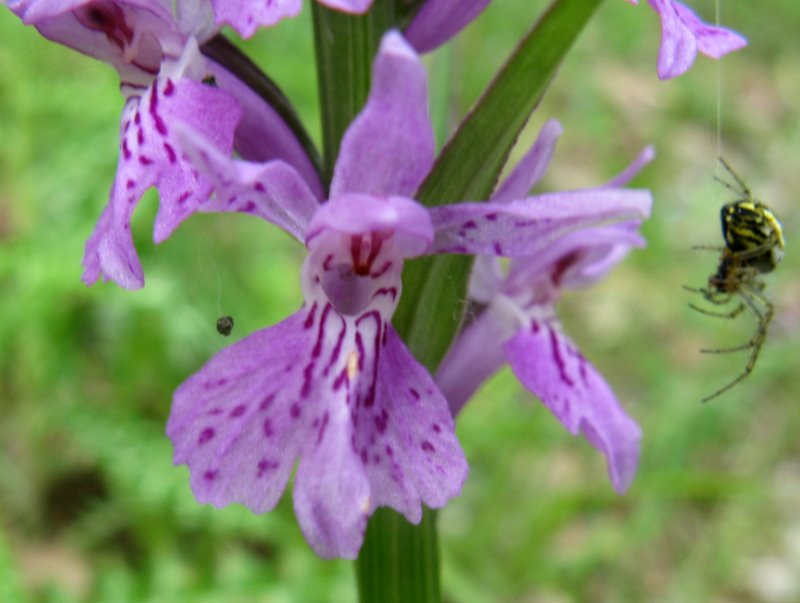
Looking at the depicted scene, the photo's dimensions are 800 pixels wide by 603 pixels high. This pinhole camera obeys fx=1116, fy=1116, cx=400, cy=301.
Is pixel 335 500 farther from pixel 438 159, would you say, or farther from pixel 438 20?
pixel 438 20

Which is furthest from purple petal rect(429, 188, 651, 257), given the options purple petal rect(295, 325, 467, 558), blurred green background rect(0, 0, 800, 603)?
blurred green background rect(0, 0, 800, 603)

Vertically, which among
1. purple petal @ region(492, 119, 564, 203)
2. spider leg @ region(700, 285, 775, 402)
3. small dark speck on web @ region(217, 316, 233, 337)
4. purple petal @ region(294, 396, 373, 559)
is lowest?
spider leg @ region(700, 285, 775, 402)

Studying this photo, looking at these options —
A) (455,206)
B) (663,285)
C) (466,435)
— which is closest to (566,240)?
(455,206)

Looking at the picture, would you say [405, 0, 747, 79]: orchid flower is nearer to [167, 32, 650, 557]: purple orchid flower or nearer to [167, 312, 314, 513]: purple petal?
[167, 32, 650, 557]: purple orchid flower

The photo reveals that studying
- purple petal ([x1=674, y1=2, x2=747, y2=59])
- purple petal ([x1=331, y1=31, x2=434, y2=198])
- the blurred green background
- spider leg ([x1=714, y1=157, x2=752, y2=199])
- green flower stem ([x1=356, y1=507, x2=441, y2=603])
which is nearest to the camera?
purple petal ([x1=331, y1=31, x2=434, y2=198])

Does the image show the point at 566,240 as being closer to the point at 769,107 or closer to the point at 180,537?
the point at 180,537

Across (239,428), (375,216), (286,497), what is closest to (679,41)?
(375,216)
